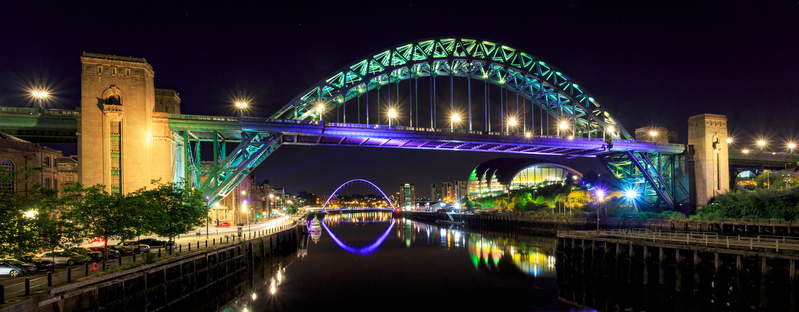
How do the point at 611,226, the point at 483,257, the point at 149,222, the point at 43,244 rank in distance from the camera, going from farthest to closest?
the point at 611,226, the point at 483,257, the point at 149,222, the point at 43,244

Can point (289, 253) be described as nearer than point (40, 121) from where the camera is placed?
No

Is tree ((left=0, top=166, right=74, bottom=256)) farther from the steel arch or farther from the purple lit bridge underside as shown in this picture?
the steel arch

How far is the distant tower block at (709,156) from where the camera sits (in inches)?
2180

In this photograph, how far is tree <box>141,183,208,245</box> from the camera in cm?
2659

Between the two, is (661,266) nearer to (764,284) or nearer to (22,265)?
(764,284)

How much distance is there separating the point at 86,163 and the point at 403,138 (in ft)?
91.4

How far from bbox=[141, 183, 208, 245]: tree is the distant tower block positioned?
56347 millimetres

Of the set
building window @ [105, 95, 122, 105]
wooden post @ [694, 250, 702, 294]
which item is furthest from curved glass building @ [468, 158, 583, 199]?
building window @ [105, 95, 122, 105]

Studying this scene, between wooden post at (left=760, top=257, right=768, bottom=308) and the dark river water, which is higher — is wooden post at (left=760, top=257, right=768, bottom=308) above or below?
above

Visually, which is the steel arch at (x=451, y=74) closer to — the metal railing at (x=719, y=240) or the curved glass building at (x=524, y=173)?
the metal railing at (x=719, y=240)

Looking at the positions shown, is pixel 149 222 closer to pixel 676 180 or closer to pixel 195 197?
pixel 195 197

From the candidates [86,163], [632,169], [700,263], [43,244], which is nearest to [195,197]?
[86,163]

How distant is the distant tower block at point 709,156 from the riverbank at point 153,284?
172 feet

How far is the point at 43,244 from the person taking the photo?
18750 mm
